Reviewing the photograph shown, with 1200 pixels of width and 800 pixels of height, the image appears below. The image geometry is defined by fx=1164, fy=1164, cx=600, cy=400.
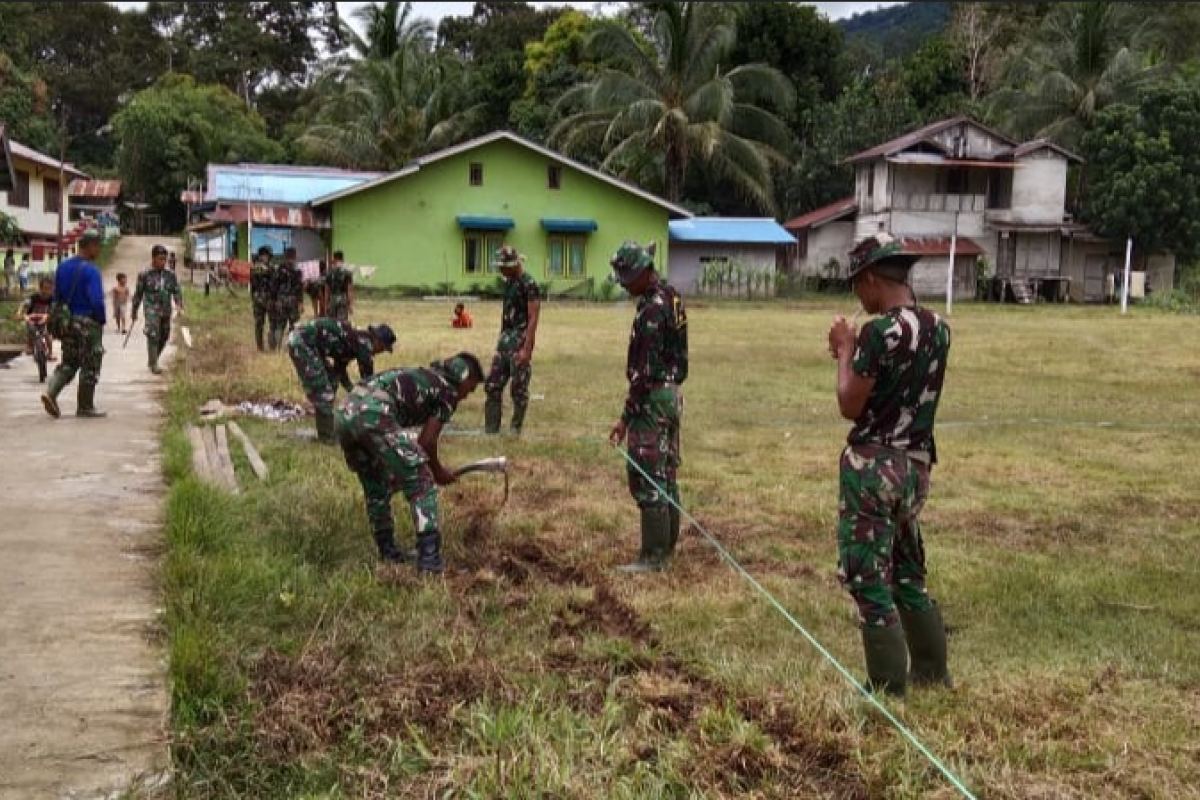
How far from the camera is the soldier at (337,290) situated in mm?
15062

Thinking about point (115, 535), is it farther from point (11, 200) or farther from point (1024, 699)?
point (11, 200)

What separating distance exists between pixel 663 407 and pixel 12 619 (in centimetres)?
321

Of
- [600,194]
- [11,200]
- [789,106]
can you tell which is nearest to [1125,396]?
[600,194]

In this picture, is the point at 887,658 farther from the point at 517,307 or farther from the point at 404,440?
the point at 517,307

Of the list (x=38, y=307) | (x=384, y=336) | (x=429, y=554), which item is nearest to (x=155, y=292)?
(x=38, y=307)

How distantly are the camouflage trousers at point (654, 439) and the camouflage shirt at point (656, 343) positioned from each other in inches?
2.3

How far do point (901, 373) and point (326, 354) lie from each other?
5.84 metres

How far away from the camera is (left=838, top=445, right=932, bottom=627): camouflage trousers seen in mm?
4055

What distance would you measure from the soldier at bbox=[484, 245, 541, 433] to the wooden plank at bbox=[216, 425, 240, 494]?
225 cm

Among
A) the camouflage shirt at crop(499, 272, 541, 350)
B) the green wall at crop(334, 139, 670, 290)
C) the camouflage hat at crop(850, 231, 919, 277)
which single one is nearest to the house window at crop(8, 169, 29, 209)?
the green wall at crop(334, 139, 670, 290)

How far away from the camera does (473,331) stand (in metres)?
22.6

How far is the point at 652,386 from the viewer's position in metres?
6.15

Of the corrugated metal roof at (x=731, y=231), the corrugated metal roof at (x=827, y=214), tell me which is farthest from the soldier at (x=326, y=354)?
the corrugated metal roof at (x=827, y=214)

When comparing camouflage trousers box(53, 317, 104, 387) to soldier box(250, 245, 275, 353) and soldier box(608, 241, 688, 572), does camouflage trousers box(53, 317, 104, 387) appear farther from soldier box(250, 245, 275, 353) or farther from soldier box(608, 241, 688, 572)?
soldier box(608, 241, 688, 572)
